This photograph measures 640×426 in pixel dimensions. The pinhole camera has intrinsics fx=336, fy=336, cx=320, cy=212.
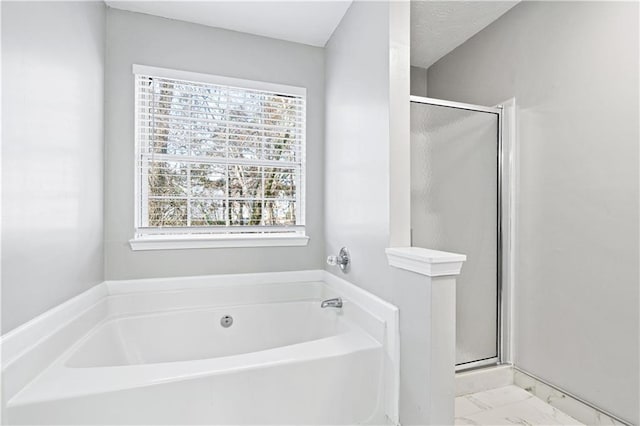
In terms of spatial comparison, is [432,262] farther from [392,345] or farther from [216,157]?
[216,157]

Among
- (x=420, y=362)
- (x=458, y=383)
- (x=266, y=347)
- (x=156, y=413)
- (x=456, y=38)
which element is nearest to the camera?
(x=156, y=413)

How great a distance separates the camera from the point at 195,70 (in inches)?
86.7

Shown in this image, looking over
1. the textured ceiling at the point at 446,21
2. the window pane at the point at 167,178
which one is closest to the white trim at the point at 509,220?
the textured ceiling at the point at 446,21

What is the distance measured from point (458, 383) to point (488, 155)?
1.44 meters

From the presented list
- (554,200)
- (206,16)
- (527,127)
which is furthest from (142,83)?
(554,200)

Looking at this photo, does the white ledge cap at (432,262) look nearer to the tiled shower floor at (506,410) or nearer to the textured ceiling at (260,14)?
the tiled shower floor at (506,410)

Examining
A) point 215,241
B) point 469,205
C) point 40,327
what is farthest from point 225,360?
point 469,205

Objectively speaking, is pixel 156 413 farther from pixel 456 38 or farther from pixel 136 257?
pixel 456 38

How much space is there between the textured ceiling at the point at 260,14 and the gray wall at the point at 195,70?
60 millimetres

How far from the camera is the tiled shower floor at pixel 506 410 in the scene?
176cm

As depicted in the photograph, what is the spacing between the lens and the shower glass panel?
6.67 ft

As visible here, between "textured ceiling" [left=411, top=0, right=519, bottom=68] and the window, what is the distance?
37.3 inches

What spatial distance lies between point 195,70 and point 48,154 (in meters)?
1.13

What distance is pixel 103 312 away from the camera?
1.93 metres
